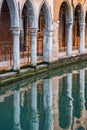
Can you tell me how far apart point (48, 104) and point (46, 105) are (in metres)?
0.19

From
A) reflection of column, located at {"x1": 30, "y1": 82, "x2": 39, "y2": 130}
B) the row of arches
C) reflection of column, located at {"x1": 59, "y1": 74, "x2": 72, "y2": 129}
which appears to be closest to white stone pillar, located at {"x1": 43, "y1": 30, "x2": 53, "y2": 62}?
the row of arches

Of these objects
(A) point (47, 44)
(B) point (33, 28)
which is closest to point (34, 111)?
(B) point (33, 28)

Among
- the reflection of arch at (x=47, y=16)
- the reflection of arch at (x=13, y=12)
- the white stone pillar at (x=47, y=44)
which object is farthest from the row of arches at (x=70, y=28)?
the reflection of arch at (x=13, y=12)

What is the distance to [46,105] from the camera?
47.3 ft

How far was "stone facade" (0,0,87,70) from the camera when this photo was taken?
2025 cm

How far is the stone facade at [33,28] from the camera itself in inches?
797

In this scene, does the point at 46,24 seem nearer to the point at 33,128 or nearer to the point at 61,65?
the point at 61,65

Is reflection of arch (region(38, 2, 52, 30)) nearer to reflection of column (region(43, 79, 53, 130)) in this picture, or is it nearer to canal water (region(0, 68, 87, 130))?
canal water (region(0, 68, 87, 130))

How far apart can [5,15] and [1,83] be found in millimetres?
8146

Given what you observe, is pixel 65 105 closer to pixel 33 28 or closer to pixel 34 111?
pixel 34 111

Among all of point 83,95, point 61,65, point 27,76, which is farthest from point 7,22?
point 83,95

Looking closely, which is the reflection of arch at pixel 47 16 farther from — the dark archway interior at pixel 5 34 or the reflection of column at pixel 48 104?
the reflection of column at pixel 48 104

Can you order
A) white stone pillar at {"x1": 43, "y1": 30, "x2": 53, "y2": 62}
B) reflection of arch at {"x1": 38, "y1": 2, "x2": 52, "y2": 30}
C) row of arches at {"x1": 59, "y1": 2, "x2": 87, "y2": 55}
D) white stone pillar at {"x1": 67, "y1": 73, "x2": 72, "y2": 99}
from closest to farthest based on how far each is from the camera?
1. white stone pillar at {"x1": 67, "y1": 73, "x2": 72, "y2": 99}
2. reflection of arch at {"x1": 38, "y1": 2, "x2": 52, "y2": 30}
3. white stone pillar at {"x1": 43, "y1": 30, "x2": 53, "y2": 62}
4. row of arches at {"x1": 59, "y1": 2, "x2": 87, "y2": 55}

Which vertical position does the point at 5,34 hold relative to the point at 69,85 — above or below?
above
